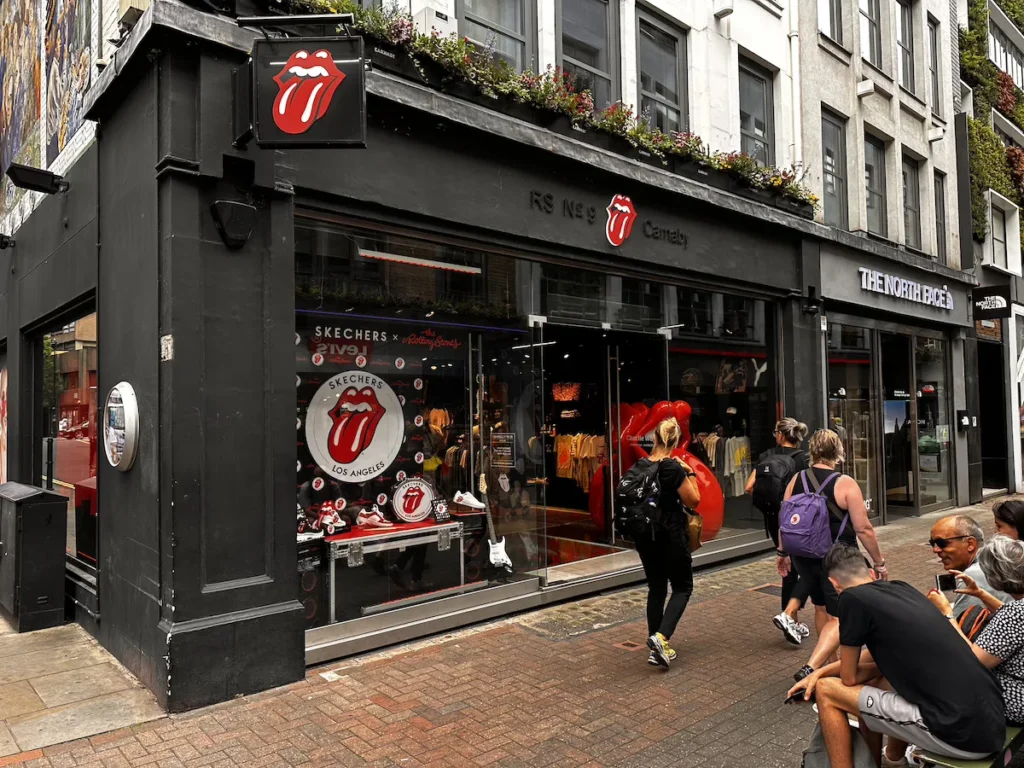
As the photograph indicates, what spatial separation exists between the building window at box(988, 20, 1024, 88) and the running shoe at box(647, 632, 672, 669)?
59.3 ft

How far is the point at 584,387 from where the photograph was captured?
10852mm

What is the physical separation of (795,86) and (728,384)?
4612 millimetres

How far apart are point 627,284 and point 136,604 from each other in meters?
6.24

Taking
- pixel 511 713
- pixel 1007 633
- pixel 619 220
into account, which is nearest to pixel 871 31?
pixel 619 220

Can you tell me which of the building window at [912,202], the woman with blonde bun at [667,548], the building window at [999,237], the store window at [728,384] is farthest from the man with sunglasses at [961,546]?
the building window at [999,237]

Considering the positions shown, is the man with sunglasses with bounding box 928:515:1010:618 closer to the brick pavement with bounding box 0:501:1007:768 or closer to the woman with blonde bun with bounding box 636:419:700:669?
the brick pavement with bounding box 0:501:1007:768

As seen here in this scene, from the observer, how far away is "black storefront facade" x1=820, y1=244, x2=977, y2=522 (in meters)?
12.0

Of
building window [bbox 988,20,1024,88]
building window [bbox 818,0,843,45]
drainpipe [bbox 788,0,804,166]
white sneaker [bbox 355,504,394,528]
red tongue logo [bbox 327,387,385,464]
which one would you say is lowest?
white sneaker [bbox 355,504,394,528]

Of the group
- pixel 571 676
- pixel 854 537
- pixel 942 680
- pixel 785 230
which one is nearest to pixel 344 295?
pixel 571 676

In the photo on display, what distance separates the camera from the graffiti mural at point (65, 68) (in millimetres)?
7043

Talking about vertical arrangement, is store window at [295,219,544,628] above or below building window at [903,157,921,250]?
below

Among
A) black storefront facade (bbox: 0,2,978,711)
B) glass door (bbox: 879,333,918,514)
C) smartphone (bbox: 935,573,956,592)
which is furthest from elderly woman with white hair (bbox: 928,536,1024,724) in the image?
glass door (bbox: 879,333,918,514)

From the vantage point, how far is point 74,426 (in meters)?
7.63

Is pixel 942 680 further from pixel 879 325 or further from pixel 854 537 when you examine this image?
pixel 879 325
